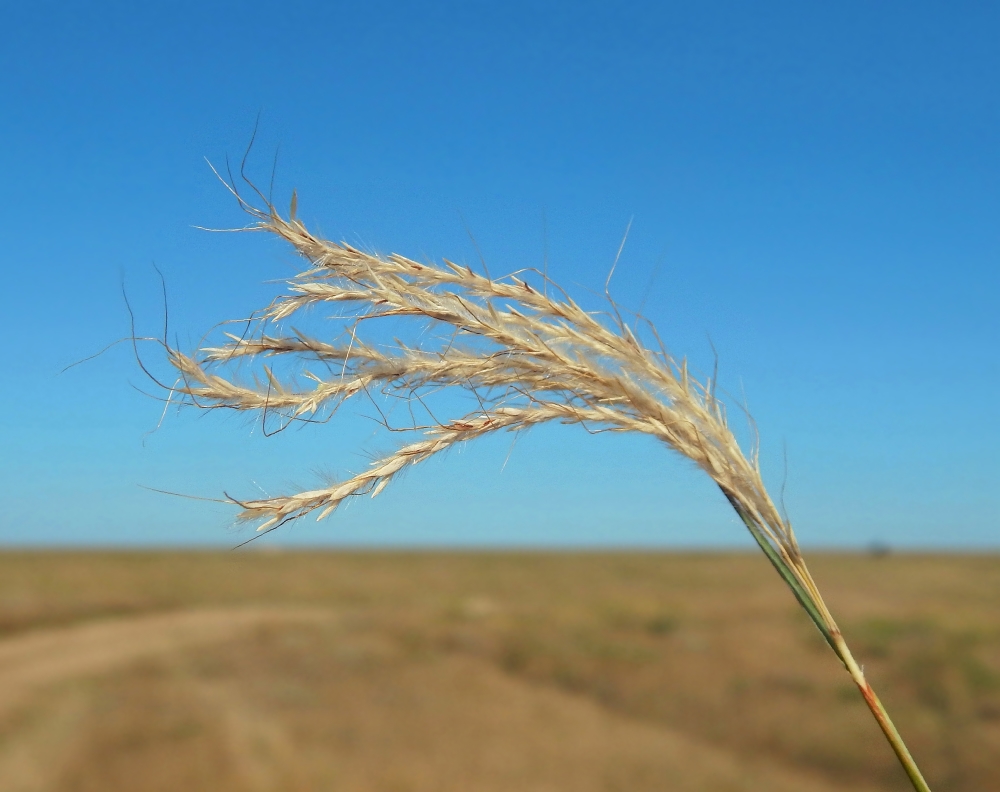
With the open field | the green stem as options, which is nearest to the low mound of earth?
the open field

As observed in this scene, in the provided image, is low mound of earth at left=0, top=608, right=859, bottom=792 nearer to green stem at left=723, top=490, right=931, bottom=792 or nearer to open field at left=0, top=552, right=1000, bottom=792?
open field at left=0, top=552, right=1000, bottom=792

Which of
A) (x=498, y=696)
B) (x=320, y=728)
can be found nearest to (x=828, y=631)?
(x=320, y=728)

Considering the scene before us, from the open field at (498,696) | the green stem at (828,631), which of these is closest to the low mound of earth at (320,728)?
the open field at (498,696)

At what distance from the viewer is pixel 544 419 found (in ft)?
4.28

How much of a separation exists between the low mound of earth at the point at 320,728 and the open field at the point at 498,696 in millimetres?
55

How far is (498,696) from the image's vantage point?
19469 millimetres

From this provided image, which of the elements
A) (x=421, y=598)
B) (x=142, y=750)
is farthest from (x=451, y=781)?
(x=421, y=598)

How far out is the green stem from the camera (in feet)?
4.04

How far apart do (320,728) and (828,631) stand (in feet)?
57.2

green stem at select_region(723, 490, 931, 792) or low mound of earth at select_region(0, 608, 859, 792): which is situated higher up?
green stem at select_region(723, 490, 931, 792)

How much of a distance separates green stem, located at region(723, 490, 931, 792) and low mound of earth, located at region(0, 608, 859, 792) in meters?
14.6

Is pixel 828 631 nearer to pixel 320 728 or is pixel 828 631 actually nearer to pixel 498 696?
pixel 320 728

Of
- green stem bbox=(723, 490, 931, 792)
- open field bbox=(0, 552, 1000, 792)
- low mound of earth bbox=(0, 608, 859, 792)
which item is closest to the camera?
green stem bbox=(723, 490, 931, 792)

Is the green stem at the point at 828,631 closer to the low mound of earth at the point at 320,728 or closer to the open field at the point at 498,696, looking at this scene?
the open field at the point at 498,696
